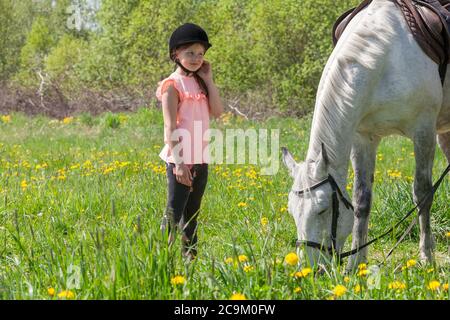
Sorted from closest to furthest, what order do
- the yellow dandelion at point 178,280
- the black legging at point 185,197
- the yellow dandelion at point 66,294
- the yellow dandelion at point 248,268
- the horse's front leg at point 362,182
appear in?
1. the yellow dandelion at point 66,294
2. the yellow dandelion at point 178,280
3. the yellow dandelion at point 248,268
4. the black legging at point 185,197
5. the horse's front leg at point 362,182

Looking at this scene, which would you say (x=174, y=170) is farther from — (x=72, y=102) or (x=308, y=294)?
(x=72, y=102)

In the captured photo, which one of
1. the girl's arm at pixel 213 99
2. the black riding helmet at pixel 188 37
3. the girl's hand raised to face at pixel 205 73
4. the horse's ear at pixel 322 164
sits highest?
the black riding helmet at pixel 188 37

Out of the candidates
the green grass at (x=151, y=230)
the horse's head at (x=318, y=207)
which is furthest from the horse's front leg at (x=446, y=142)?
the horse's head at (x=318, y=207)

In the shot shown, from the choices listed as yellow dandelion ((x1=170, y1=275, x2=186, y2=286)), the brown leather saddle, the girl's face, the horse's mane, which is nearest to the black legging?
the girl's face

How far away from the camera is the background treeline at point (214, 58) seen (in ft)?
58.1

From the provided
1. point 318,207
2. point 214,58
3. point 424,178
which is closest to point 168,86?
point 318,207

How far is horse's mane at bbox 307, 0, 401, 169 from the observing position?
393cm

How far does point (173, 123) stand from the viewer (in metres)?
4.05

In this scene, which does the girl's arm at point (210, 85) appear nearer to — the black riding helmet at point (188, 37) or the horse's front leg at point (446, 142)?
the black riding helmet at point (188, 37)

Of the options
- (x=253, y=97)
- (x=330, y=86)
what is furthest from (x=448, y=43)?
(x=253, y=97)

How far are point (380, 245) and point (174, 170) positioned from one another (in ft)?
6.68

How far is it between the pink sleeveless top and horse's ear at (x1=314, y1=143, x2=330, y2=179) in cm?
85

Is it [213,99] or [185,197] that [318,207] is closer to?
[185,197]

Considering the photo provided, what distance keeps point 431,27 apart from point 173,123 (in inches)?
78.6
